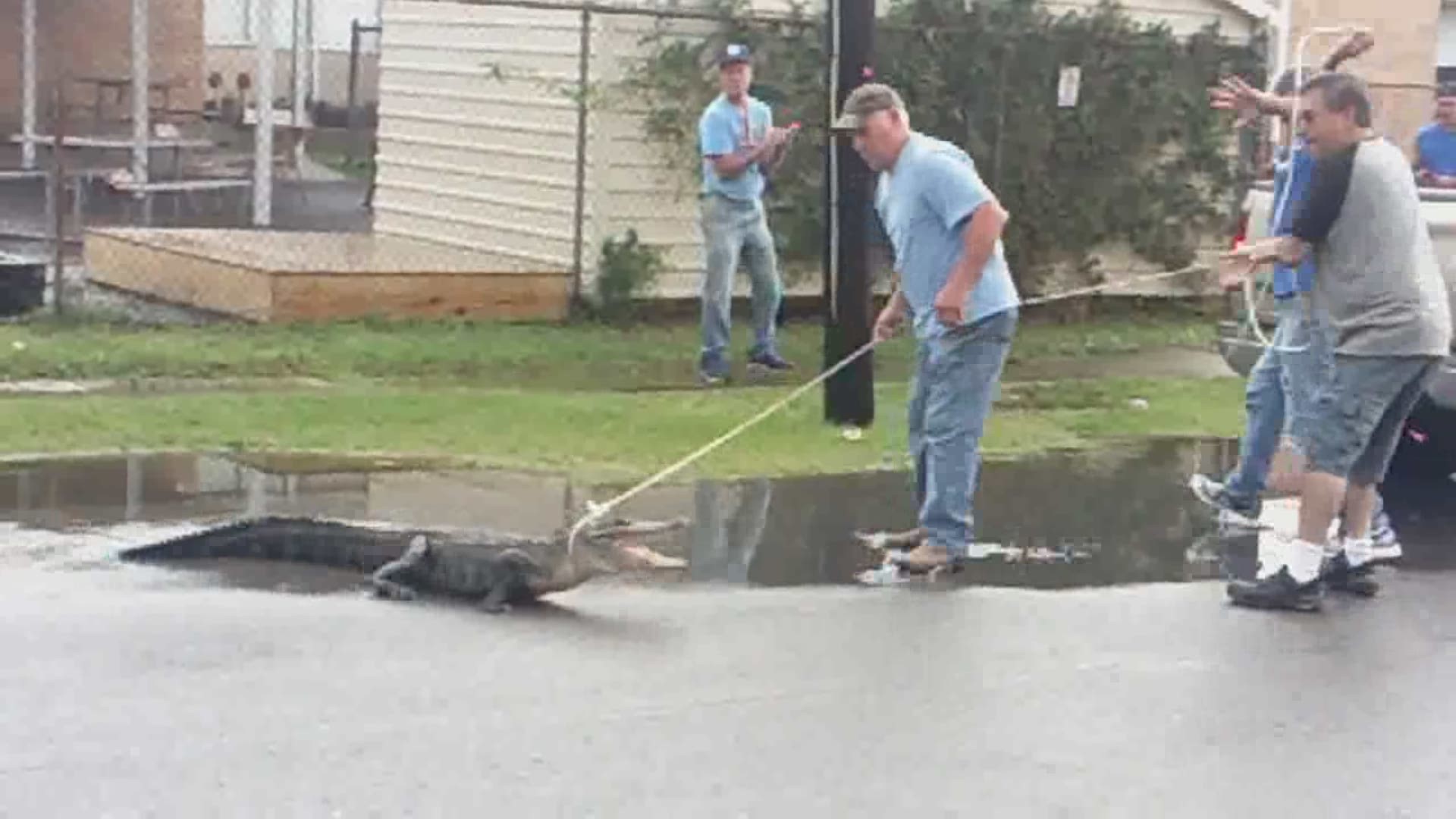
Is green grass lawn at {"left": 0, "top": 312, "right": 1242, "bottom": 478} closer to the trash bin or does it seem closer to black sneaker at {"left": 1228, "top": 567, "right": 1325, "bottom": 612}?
the trash bin

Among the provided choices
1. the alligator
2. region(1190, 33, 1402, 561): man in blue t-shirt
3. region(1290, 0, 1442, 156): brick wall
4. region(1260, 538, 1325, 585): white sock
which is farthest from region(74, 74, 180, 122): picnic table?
region(1260, 538, 1325, 585): white sock

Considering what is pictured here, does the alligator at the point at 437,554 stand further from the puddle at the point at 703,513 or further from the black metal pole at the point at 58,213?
the black metal pole at the point at 58,213

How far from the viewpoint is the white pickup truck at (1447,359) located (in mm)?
10406

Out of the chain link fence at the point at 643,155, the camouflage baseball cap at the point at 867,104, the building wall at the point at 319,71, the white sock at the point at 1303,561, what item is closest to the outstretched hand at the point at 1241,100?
the camouflage baseball cap at the point at 867,104

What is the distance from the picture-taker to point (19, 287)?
14.3m

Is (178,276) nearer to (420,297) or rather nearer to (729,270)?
(420,297)

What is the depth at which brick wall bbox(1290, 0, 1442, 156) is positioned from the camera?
20.5 m

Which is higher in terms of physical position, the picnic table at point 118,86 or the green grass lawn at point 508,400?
the picnic table at point 118,86

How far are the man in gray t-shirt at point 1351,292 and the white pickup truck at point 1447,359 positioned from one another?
1.56 m

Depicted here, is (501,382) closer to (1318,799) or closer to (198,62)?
(1318,799)

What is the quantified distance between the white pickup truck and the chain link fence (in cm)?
334

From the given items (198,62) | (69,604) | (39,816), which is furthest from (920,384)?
(198,62)

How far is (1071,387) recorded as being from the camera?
13.6 m

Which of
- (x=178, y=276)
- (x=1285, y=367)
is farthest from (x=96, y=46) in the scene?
(x=1285, y=367)
